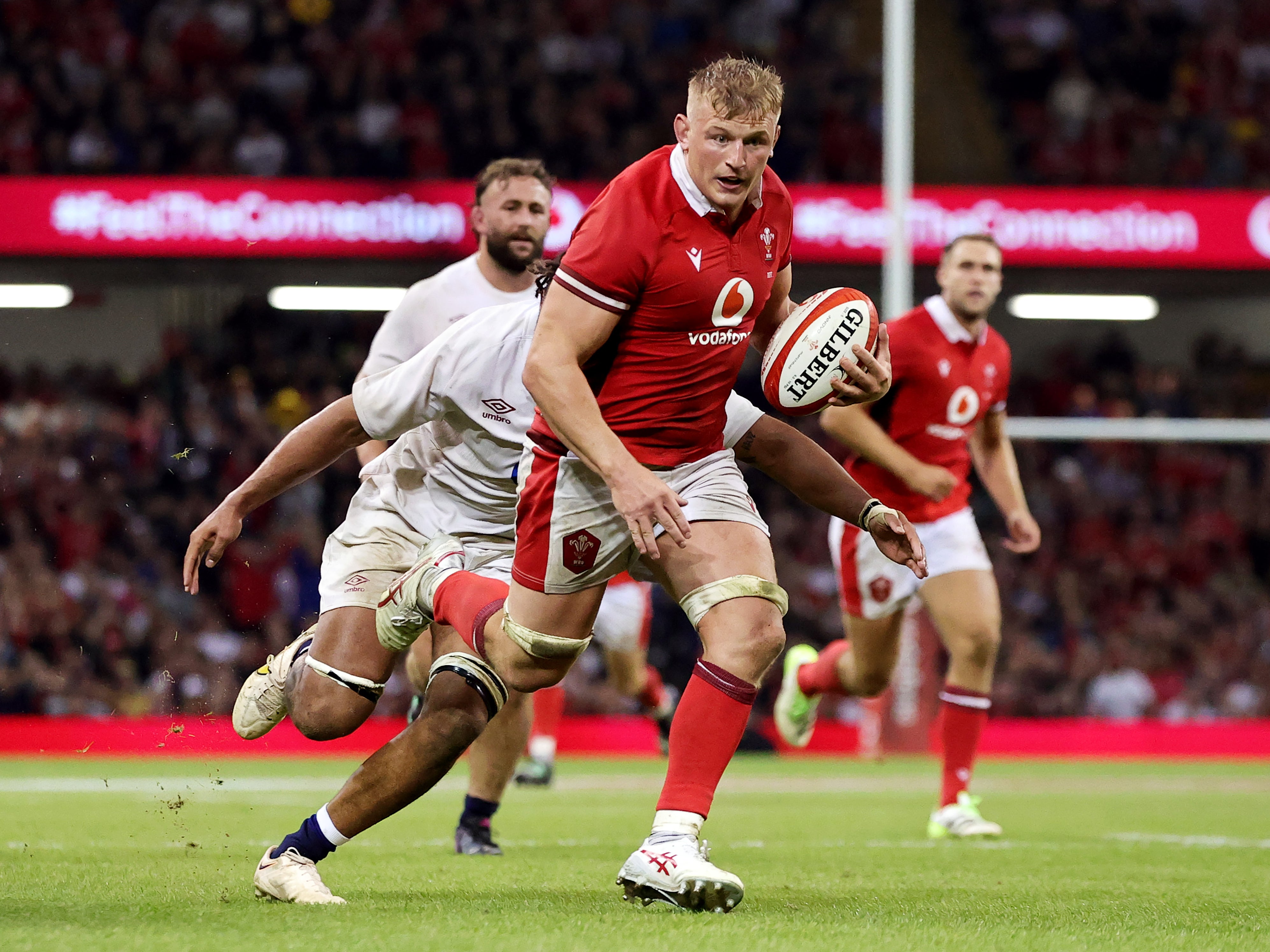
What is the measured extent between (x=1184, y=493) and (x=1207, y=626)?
6.05 feet

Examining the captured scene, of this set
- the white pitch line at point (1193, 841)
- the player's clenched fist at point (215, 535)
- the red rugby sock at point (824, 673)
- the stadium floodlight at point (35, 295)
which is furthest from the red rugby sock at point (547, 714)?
the stadium floodlight at point (35, 295)

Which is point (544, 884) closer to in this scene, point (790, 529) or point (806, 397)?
point (806, 397)

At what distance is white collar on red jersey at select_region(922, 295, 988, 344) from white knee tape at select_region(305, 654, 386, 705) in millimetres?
3266

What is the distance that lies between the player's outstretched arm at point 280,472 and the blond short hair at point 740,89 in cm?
118

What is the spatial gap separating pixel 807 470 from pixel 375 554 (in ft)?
4.68

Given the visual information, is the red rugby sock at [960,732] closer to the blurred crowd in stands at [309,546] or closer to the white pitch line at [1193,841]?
the white pitch line at [1193,841]

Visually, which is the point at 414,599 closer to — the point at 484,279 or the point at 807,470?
the point at 807,470

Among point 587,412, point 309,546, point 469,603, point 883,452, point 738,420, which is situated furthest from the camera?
point 309,546

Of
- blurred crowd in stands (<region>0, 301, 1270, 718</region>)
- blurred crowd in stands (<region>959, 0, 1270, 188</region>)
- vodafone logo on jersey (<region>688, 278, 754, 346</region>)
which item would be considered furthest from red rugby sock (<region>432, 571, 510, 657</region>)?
blurred crowd in stands (<region>959, 0, 1270, 188</region>)

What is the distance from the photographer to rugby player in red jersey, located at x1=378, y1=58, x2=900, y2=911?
3990 mm

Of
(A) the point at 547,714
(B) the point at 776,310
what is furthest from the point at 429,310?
(A) the point at 547,714

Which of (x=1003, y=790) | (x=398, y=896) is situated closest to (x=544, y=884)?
(x=398, y=896)

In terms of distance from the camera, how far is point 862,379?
4203 mm

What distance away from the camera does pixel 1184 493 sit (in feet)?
59.3
